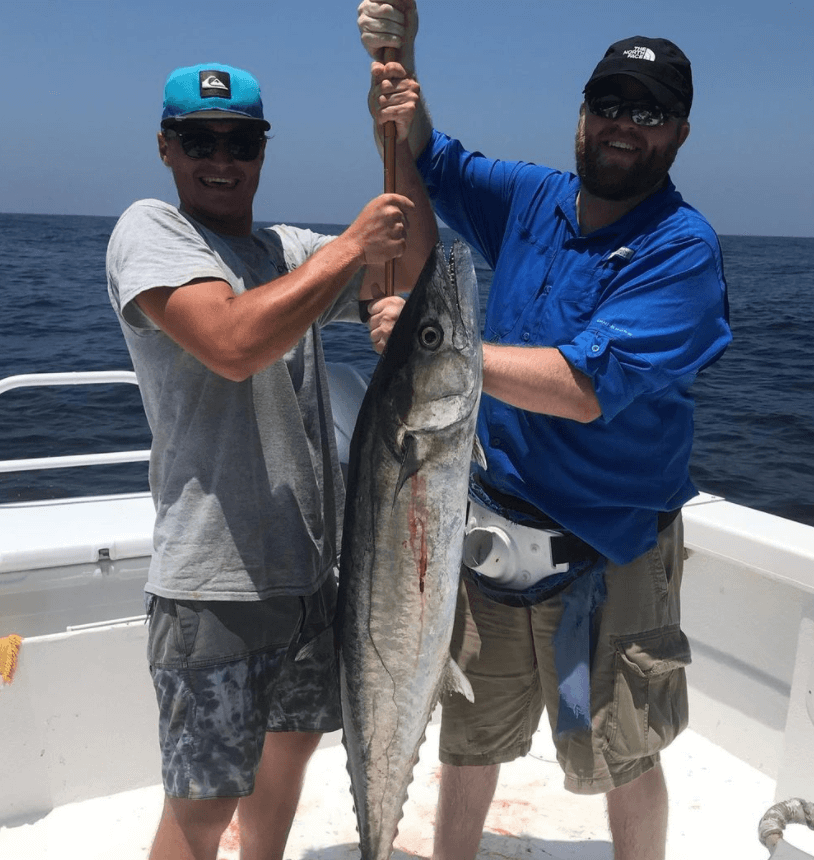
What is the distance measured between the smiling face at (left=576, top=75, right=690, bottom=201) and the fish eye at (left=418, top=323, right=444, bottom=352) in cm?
84

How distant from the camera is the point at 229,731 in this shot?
2275mm

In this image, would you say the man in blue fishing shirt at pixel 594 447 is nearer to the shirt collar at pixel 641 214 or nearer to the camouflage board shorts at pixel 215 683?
the shirt collar at pixel 641 214

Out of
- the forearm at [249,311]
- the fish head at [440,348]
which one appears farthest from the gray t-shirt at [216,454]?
the fish head at [440,348]

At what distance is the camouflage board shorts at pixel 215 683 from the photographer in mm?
2242

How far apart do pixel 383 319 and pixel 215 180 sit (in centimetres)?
60

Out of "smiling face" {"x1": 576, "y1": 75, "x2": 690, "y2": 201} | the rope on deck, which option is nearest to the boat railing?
"smiling face" {"x1": 576, "y1": 75, "x2": 690, "y2": 201}

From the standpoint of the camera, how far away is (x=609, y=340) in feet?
7.16

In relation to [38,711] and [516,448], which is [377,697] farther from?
[38,711]

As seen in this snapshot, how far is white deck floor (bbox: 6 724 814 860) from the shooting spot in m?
3.21

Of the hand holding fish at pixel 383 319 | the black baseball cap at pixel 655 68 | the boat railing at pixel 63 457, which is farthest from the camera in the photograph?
the boat railing at pixel 63 457

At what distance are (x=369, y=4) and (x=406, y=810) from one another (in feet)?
9.31

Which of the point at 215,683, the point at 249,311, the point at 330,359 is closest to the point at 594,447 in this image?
the point at 249,311

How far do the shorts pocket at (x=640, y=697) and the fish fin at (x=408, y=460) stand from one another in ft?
3.14

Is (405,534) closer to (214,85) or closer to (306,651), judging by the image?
(306,651)
